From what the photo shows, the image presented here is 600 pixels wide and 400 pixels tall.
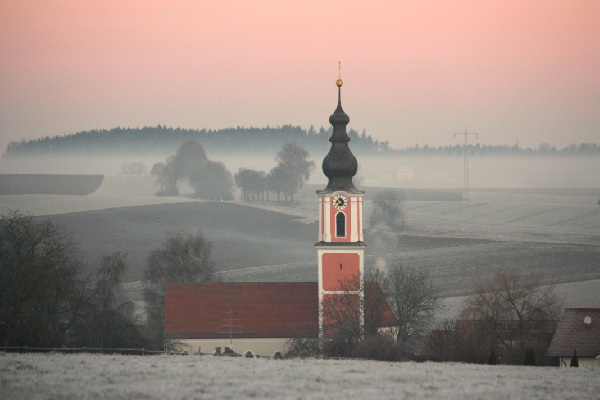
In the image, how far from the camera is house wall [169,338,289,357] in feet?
152

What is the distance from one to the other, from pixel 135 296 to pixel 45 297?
90.5ft

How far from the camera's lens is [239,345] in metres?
46.5

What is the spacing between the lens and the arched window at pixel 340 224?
153 feet

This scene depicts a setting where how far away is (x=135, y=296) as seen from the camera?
69938mm

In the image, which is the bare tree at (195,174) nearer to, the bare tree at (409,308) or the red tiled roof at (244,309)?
the red tiled roof at (244,309)

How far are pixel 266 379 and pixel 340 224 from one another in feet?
62.8

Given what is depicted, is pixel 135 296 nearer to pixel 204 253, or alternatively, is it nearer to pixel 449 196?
pixel 204 253

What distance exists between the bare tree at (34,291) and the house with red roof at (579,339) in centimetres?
2151

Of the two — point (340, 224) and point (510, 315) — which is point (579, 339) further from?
point (340, 224)

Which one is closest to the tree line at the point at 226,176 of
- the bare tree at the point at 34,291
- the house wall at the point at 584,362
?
the bare tree at the point at 34,291

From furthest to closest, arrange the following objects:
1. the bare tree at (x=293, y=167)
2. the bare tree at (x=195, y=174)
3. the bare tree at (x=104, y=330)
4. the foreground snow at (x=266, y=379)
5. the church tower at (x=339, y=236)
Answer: the bare tree at (x=195, y=174) → the bare tree at (x=293, y=167) → the church tower at (x=339, y=236) → the bare tree at (x=104, y=330) → the foreground snow at (x=266, y=379)

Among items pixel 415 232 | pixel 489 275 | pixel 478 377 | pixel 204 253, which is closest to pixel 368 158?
pixel 415 232

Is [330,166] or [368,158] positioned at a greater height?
[368,158]

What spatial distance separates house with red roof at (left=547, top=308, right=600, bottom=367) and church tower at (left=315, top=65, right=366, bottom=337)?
9105 millimetres
